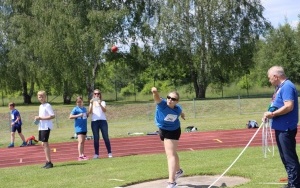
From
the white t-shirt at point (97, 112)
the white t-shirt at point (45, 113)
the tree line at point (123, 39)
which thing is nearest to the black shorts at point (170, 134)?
the white t-shirt at point (45, 113)

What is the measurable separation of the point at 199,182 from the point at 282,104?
2.56 m

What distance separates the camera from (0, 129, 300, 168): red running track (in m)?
15.2

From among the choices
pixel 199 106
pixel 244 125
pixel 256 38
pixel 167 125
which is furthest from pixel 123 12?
pixel 167 125

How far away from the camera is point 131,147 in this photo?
667 inches

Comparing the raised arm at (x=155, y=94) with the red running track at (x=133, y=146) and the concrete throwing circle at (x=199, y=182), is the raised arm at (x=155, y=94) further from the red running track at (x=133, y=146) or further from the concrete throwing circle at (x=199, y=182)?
the red running track at (x=133, y=146)

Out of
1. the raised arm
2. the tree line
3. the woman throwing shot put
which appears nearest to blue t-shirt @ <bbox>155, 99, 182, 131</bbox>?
the woman throwing shot put

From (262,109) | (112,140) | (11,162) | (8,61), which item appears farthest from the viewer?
(8,61)

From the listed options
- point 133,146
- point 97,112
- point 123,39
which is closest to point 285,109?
point 97,112

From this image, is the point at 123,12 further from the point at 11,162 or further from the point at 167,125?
the point at 167,125

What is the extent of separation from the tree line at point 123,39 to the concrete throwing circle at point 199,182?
91.2 ft

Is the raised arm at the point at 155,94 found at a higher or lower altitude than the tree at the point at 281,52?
lower

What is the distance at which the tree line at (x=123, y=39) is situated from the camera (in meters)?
37.1

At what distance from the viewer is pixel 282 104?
706cm

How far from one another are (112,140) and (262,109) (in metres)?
16.7
